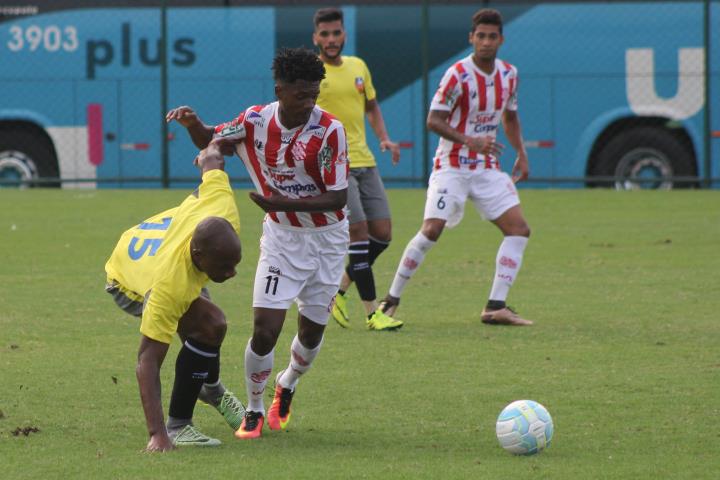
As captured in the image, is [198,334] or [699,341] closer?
[198,334]

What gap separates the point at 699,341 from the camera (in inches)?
343

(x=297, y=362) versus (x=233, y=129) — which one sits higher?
(x=233, y=129)

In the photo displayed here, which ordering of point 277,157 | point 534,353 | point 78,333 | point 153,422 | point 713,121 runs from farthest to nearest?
point 713,121 → point 78,333 → point 534,353 → point 277,157 → point 153,422

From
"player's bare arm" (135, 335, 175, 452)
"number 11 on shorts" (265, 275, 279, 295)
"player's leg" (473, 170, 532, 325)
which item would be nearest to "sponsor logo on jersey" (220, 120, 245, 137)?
"number 11 on shorts" (265, 275, 279, 295)

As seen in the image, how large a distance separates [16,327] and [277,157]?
3539mm

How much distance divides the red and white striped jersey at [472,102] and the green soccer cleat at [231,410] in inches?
151

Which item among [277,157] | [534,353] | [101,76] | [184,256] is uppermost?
[101,76]

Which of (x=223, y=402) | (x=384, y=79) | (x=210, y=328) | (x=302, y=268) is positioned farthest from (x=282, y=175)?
(x=384, y=79)

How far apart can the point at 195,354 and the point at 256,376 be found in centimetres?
46

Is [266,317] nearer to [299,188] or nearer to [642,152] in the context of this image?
[299,188]

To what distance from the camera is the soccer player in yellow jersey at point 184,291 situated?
5.65 m

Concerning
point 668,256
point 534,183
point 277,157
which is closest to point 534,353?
point 277,157

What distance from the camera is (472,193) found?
32.9 ft

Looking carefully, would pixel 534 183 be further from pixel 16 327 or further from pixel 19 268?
pixel 16 327
